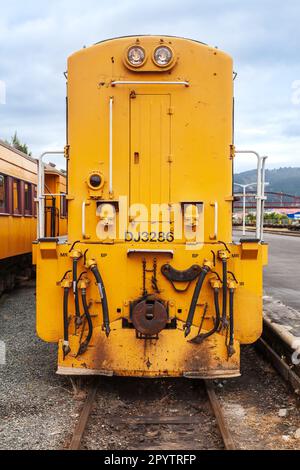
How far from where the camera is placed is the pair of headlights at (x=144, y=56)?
20.2 ft

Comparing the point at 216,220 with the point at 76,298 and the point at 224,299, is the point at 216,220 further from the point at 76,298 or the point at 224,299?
the point at 76,298

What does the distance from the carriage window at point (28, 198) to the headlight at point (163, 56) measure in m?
9.12

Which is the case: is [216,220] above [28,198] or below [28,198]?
below

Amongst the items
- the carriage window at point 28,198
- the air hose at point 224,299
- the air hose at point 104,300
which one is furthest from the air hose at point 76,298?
the carriage window at point 28,198

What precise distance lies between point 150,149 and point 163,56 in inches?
43.3

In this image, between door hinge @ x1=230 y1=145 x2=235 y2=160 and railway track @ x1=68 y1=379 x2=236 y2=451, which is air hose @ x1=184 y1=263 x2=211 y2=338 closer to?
railway track @ x1=68 y1=379 x2=236 y2=451

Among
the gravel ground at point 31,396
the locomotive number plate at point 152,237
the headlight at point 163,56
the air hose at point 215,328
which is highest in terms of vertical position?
the headlight at point 163,56

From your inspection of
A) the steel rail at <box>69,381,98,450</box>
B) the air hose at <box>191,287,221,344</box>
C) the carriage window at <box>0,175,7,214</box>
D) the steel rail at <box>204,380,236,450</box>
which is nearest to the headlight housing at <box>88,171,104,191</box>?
the air hose at <box>191,287,221,344</box>

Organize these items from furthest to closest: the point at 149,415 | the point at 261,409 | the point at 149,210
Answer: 1. the point at 149,210
2. the point at 261,409
3. the point at 149,415

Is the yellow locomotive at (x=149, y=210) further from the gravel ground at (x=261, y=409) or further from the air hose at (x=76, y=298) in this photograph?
the gravel ground at (x=261, y=409)

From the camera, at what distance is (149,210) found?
6.27 metres

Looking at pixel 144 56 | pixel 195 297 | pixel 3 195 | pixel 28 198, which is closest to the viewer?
pixel 195 297

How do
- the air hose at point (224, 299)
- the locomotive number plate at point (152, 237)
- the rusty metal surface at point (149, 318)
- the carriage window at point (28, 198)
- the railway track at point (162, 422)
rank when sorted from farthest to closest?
the carriage window at point (28, 198)
the locomotive number plate at point (152, 237)
the air hose at point (224, 299)
the rusty metal surface at point (149, 318)
the railway track at point (162, 422)

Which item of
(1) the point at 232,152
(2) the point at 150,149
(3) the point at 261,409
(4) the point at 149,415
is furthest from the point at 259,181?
(4) the point at 149,415
